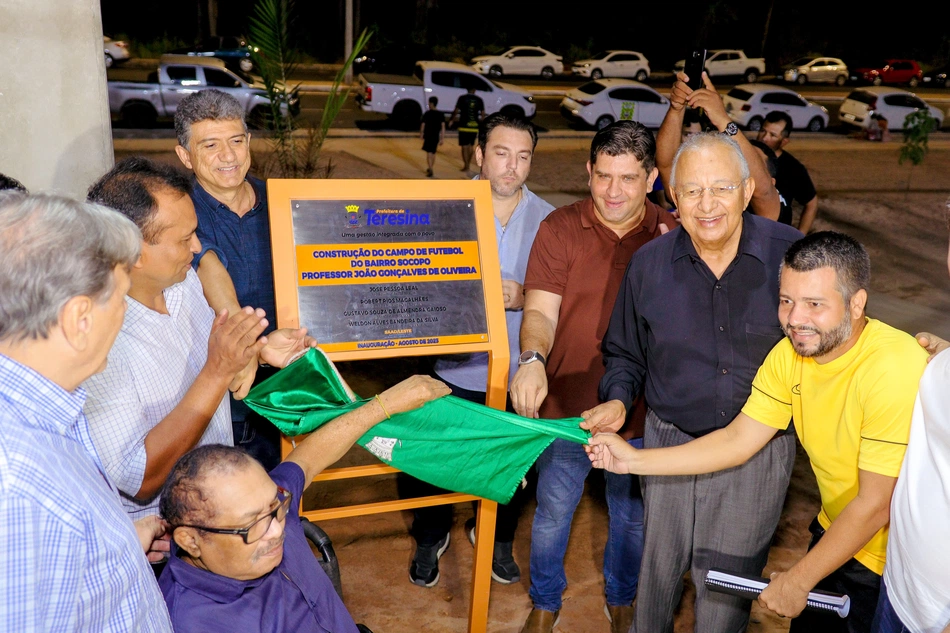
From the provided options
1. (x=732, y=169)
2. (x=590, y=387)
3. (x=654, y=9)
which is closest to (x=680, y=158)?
(x=732, y=169)

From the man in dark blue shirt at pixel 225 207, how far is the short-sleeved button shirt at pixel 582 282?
3.83ft

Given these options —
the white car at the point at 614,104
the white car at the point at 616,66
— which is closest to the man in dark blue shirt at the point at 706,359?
the white car at the point at 614,104

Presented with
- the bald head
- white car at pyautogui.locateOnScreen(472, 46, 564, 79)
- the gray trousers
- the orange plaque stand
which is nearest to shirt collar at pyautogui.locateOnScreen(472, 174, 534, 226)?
the orange plaque stand

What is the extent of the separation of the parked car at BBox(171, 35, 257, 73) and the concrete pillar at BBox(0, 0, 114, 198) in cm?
1952

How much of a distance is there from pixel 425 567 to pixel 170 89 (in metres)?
14.3

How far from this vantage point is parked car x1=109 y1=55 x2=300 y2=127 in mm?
15539

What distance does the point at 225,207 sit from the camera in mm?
3400

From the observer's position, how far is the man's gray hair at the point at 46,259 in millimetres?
1531

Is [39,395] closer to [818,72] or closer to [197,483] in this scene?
[197,483]

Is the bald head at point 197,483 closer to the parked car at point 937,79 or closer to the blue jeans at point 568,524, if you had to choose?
the blue jeans at point 568,524

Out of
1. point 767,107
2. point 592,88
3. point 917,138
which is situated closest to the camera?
point 917,138

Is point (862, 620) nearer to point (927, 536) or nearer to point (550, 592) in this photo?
point (927, 536)

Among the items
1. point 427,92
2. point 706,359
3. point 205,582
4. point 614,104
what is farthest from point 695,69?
point 614,104

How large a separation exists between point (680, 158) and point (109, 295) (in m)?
2.02
